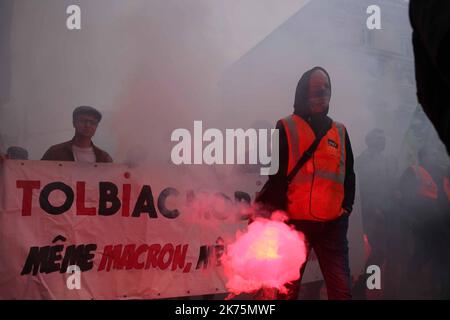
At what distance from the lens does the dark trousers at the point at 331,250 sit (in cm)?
346

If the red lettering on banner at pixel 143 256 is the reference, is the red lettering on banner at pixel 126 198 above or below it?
above

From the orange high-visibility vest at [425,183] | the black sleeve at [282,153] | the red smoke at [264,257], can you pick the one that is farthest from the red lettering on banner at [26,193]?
the orange high-visibility vest at [425,183]

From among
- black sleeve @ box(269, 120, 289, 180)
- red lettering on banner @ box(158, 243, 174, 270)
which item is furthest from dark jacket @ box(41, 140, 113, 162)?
black sleeve @ box(269, 120, 289, 180)

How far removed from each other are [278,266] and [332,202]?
605 mm

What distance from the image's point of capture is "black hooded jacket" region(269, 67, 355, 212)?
3461 millimetres

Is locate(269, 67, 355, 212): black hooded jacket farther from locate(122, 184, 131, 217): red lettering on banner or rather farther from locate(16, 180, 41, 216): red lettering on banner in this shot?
locate(16, 180, 41, 216): red lettering on banner

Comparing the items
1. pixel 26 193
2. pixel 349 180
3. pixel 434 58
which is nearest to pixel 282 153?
pixel 349 180

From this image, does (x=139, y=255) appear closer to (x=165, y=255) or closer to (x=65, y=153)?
(x=165, y=255)

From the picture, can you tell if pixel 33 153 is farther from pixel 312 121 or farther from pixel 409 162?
pixel 409 162

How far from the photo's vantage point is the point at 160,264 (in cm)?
326

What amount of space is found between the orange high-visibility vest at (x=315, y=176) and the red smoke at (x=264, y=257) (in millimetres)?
174

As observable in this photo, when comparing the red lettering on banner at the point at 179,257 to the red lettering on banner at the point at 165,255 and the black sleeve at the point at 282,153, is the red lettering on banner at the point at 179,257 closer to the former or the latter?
the red lettering on banner at the point at 165,255

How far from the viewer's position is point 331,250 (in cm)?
351
